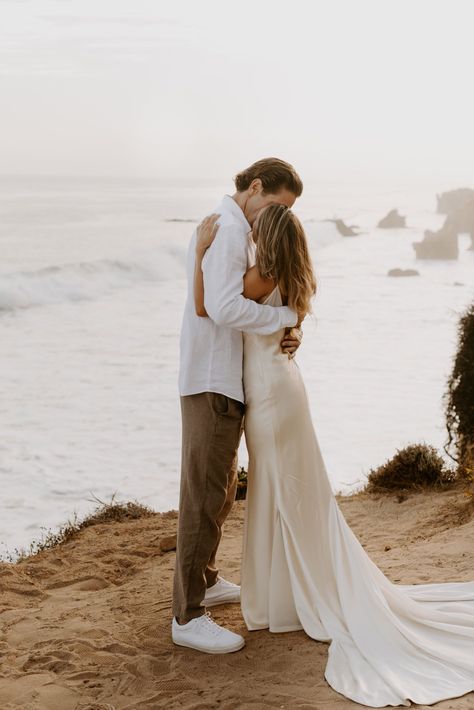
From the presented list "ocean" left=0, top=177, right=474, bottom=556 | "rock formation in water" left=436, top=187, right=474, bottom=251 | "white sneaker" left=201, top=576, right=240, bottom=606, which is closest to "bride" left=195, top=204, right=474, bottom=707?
"white sneaker" left=201, top=576, right=240, bottom=606

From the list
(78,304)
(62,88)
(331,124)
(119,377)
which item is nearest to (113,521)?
(119,377)

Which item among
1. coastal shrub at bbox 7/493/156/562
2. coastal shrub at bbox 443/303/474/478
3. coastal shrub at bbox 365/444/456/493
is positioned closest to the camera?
coastal shrub at bbox 7/493/156/562

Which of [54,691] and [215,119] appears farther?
[215,119]

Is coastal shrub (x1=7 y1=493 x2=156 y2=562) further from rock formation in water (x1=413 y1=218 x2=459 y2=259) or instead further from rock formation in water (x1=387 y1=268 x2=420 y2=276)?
rock formation in water (x1=413 y1=218 x2=459 y2=259)

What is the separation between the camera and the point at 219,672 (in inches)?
148

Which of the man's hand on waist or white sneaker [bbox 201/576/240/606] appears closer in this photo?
the man's hand on waist

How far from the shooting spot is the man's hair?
3.71 meters

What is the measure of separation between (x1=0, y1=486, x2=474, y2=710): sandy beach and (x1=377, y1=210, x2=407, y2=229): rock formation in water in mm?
48338

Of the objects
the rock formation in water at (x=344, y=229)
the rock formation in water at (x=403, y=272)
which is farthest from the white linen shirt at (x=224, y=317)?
the rock formation in water at (x=344, y=229)

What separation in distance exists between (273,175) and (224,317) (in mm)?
667

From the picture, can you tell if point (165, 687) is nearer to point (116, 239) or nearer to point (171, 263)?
point (171, 263)

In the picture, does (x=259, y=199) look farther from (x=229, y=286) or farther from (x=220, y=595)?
(x=220, y=595)

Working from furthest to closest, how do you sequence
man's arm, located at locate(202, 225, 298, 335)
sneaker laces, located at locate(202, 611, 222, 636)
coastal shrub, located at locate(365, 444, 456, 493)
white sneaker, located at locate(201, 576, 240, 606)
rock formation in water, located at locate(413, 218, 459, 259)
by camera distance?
rock formation in water, located at locate(413, 218, 459, 259)
coastal shrub, located at locate(365, 444, 456, 493)
white sneaker, located at locate(201, 576, 240, 606)
sneaker laces, located at locate(202, 611, 222, 636)
man's arm, located at locate(202, 225, 298, 335)

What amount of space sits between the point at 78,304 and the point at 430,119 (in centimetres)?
2791
